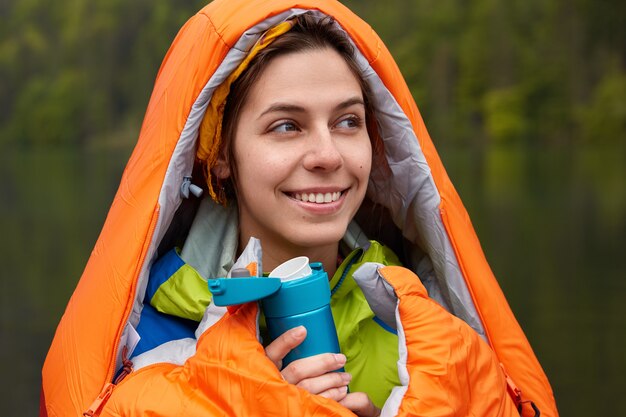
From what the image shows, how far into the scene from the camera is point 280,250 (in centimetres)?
138

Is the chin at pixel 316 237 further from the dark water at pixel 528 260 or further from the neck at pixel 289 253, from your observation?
the dark water at pixel 528 260

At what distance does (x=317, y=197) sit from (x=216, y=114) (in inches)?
8.2

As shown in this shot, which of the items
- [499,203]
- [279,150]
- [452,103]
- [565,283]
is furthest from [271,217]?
[452,103]

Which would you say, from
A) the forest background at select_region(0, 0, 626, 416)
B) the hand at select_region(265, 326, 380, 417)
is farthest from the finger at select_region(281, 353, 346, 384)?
the forest background at select_region(0, 0, 626, 416)

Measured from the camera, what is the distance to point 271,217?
1.31 meters

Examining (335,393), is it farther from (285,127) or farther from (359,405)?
(285,127)

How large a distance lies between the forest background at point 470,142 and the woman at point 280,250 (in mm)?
4782

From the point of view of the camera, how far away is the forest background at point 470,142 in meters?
8.30

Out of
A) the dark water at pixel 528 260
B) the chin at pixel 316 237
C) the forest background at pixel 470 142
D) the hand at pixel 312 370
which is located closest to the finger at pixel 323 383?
the hand at pixel 312 370

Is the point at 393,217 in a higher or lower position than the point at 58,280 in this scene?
higher

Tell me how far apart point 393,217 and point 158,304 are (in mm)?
434

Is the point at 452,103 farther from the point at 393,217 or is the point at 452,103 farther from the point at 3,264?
the point at 393,217

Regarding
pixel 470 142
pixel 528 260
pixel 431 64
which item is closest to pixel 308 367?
pixel 528 260

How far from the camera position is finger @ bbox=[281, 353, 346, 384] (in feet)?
3.70
